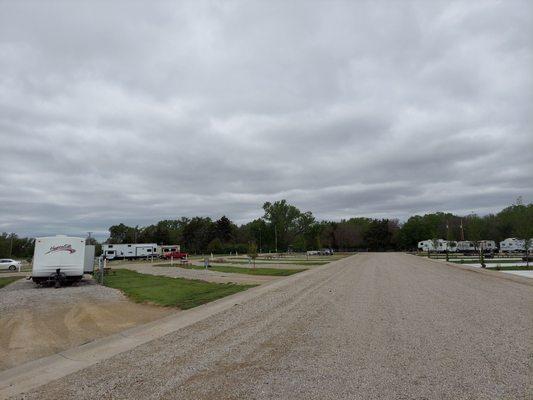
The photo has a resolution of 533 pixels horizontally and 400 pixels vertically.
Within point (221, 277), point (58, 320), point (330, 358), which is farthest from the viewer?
point (221, 277)

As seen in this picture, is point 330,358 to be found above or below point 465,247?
below

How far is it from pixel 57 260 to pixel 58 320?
40.9 ft

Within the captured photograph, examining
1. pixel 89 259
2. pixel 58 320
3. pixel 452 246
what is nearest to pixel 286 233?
pixel 452 246

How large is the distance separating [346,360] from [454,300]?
319 inches

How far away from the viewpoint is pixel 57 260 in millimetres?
22594

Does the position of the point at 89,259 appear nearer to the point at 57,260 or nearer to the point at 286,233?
the point at 57,260

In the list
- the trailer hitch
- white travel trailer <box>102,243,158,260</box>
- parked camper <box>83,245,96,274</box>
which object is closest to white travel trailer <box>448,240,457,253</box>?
white travel trailer <box>102,243,158,260</box>

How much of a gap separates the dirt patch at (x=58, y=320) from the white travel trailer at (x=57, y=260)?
14.9 ft

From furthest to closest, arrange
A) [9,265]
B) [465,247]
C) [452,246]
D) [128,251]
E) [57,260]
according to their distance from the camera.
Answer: [128,251] < [465,247] < [452,246] < [9,265] < [57,260]

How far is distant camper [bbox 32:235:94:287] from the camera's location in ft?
73.3

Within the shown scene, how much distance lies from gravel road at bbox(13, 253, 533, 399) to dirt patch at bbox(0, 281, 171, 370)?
7.87ft

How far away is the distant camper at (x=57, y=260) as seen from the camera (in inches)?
879

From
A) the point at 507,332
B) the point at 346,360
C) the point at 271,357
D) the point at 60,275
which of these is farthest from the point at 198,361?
the point at 60,275

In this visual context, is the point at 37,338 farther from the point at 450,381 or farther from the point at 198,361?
the point at 450,381
